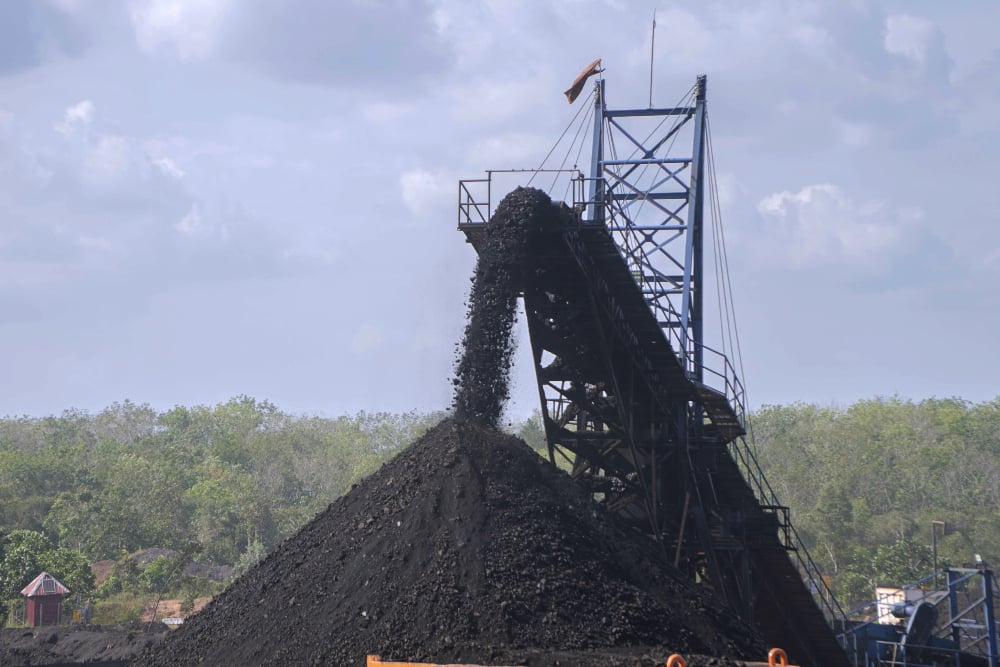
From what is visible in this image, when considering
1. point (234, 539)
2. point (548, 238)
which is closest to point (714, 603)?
point (548, 238)

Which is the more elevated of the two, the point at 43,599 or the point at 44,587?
the point at 44,587

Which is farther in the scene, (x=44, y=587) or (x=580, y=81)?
(x=44, y=587)

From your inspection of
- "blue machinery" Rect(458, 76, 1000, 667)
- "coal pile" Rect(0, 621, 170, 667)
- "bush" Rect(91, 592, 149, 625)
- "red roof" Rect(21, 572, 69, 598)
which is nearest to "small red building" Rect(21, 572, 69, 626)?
"red roof" Rect(21, 572, 69, 598)

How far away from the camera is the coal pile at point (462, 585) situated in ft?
38.9

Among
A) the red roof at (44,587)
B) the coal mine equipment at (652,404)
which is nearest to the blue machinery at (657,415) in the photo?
the coal mine equipment at (652,404)

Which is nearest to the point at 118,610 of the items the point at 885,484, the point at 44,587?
the point at 44,587

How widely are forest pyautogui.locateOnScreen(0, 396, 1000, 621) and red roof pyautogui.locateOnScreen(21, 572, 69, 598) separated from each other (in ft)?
4.13

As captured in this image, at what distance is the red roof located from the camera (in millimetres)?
37594

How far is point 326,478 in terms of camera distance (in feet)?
252

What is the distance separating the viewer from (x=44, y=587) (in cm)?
3794

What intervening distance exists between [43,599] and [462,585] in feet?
99.9

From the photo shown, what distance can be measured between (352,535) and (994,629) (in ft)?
47.3

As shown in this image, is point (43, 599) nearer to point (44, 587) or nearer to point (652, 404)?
point (44, 587)

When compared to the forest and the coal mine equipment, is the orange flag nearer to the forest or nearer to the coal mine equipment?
the coal mine equipment
